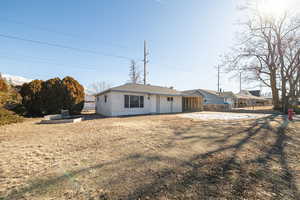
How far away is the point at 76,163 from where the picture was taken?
8.33 feet

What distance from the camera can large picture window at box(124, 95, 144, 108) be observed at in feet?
36.3

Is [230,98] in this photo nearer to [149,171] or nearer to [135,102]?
[135,102]

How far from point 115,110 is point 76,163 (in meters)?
8.08

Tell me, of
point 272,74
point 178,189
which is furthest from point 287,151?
point 272,74

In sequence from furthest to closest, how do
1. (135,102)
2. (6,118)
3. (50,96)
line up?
(135,102) < (50,96) < (6,118)

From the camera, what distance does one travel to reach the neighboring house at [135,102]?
412 inches

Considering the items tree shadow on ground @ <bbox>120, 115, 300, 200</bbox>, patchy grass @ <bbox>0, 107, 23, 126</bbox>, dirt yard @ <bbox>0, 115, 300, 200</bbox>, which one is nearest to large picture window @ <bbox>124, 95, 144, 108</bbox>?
patchy grass @ <bbox>0, 107, 23, 126</bbox>

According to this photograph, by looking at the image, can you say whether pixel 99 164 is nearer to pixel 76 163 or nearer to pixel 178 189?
pixel 76 163

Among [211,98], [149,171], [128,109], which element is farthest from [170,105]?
[211,98]

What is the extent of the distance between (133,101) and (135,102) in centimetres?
25

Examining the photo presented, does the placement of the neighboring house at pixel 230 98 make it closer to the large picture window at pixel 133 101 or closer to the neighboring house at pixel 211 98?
the neighboring house at pixel 211 98

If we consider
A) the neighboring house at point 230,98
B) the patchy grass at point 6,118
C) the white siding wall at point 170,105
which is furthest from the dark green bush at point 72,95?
the neighboring house at point 230,98

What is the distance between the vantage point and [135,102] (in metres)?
11.6

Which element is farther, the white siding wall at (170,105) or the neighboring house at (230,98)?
the neighboring house at (230,98)
